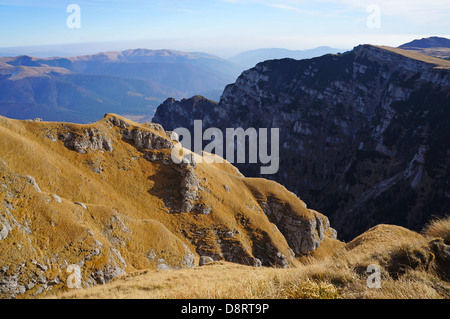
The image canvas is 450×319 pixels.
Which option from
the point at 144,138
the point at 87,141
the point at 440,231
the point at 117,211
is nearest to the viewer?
the point at 440,231

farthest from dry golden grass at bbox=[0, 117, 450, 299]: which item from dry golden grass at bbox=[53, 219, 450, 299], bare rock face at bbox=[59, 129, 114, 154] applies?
bare rock face at bbox=[59, 129, 114, 154]

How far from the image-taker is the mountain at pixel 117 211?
35.2 m

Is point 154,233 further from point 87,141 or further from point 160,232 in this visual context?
point 87,141

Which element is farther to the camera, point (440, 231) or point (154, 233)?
point (154, 233)

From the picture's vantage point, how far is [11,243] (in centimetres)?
3200

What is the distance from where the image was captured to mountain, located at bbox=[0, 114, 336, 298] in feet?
115

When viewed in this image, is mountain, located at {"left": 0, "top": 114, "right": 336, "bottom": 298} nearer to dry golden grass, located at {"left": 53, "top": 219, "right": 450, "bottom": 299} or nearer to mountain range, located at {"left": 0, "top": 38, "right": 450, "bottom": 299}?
mountain range, located at {"left": 0, "top": 38, "right": 450, "bottom": 299}

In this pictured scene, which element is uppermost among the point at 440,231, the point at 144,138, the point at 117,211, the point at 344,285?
the point at 440,231

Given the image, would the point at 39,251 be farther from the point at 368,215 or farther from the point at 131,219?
the point at 368,215

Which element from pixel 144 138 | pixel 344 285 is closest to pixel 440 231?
pixel 344 285

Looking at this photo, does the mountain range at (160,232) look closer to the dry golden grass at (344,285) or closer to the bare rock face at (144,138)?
the dry golden grass at (344,285)

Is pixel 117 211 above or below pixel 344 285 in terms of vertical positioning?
below

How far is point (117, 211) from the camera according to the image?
52969mm

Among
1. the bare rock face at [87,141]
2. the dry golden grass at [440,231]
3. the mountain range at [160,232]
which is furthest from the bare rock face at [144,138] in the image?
the dry golden grass at [440,231]
